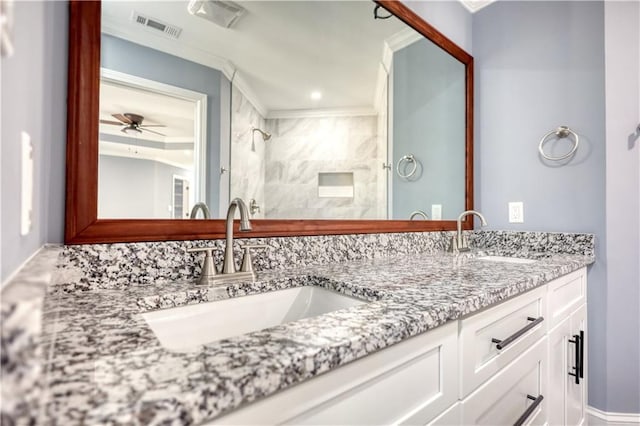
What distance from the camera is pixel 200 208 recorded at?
936mm

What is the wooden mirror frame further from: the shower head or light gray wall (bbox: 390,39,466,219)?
light gray wall (bbox: 390,39,466,219)

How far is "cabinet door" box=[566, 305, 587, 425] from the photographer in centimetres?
124

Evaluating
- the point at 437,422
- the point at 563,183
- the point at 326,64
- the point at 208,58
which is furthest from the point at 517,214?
the point at 208,58

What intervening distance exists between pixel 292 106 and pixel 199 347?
1000 mm

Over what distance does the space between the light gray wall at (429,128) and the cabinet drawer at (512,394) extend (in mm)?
764

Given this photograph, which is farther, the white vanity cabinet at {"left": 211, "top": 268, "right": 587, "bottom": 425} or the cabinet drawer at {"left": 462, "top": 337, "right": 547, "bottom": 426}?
the cabinet drawer at {"left": 462, "top": 337, "right": 547, "bottom": 426}

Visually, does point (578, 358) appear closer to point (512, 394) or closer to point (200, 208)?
point (512, 394)

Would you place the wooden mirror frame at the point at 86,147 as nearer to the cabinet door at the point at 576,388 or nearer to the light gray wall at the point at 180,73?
the light gray wall at the point at 180,73

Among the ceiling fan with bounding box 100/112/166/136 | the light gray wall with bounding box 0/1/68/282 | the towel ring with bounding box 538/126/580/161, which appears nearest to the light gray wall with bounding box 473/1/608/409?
the towel ring with bounding box 538/126/580/161

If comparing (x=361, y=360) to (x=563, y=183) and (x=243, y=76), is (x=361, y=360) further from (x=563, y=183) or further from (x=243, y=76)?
(x=563, y=183)

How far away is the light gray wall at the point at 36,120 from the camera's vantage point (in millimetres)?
401

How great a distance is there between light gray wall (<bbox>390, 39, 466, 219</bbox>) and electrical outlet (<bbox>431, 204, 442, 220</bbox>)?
2 centimetres

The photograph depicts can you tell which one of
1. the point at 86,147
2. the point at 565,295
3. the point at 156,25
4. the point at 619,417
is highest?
the point at 156,25

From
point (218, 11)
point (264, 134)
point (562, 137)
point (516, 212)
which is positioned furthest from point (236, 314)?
point (562, 137)
